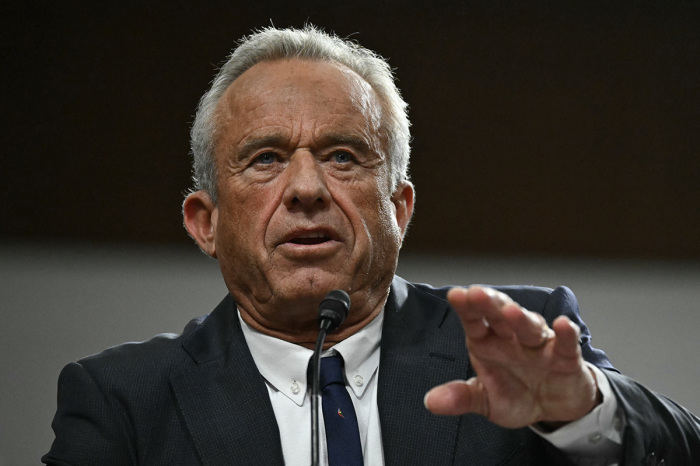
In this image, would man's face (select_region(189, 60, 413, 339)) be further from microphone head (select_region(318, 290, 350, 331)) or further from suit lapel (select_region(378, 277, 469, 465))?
microphone head (select_region(318, 290, 350, 331))

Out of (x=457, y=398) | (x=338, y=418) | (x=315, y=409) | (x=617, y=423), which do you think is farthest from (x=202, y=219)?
(x=617, y=423)

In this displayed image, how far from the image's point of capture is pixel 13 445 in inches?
107

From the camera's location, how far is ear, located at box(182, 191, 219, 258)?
220 cm

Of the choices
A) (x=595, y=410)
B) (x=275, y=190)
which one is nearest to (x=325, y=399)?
(x=275, y=190)

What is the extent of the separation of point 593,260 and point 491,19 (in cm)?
100

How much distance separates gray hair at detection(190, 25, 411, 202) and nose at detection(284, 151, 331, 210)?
267 mm

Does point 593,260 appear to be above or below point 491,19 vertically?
below

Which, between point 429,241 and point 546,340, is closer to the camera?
point 546,340

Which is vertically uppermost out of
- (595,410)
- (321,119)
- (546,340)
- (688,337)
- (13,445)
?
(321,119)

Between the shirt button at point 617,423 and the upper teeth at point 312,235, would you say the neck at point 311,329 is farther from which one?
the shirt button at point 617,423

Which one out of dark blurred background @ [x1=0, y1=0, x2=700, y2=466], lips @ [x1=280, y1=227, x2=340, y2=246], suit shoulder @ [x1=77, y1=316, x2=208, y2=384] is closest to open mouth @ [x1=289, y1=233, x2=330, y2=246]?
lips @ [x1=280, y1=227, x2=340, y2=246]

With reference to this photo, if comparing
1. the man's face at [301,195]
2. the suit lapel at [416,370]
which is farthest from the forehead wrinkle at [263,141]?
the suit lapel at [416,370]

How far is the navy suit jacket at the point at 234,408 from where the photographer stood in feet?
5.82

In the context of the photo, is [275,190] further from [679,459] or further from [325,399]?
[679,459]
